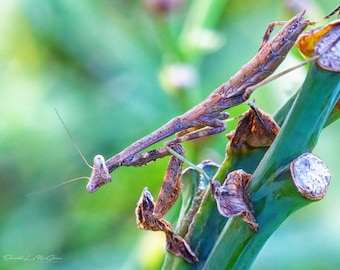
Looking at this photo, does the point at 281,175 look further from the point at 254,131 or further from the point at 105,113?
the point at 105,113

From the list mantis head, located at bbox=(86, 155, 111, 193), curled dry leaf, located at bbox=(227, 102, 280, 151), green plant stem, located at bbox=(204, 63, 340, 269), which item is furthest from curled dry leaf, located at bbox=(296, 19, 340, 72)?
mantis head, located at bbox=(86, 155, 111, 193)

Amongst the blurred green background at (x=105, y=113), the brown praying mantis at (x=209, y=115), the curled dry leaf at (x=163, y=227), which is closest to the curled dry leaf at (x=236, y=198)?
the curled dry leaf at (x=163, y=227)

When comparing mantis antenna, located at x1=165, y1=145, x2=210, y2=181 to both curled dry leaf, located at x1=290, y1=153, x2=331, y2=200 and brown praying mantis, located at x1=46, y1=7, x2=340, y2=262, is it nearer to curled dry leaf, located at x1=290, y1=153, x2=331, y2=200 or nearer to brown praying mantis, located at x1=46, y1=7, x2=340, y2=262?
brown praying mantis, located at x1=46, y1=7, x2=340, y2=262

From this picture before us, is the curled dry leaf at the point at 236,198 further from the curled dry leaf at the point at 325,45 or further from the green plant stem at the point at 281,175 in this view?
A: the curled dry leaf at the point at 325,45

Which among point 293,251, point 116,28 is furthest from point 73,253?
point 116,28

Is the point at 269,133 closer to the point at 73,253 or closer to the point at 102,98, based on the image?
the point at 73,253
